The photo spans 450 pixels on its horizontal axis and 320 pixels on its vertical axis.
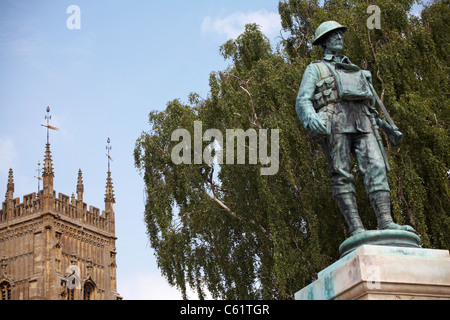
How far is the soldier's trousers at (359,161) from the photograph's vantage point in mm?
5691

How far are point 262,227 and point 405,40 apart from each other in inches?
253

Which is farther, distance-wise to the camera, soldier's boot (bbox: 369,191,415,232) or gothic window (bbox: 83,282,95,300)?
gothic window (bbox: 83,282,95,300)

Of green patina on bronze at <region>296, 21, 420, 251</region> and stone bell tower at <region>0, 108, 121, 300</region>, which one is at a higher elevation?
stone bell tower at <region>0, 108, 121, 300</region>

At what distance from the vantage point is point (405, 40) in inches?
685

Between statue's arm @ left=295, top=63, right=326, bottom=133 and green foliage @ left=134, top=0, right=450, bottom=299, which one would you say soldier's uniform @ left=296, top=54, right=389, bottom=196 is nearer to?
statue's arm @ left=295, top=63, right=326, bottom=133

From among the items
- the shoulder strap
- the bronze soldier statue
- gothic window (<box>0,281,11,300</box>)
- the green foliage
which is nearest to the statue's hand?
Answer: the bronze soldier statue

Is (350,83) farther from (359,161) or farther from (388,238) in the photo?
(388,238)

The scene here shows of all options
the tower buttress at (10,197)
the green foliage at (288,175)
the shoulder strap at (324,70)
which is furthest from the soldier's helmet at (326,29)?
the tower buttress at (10,197)

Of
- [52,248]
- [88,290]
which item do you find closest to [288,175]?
[52,248]

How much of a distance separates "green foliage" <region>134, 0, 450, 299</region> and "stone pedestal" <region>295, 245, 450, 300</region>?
31.7 feet

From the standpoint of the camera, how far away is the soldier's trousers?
569cm

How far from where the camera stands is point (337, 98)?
5961 mm
